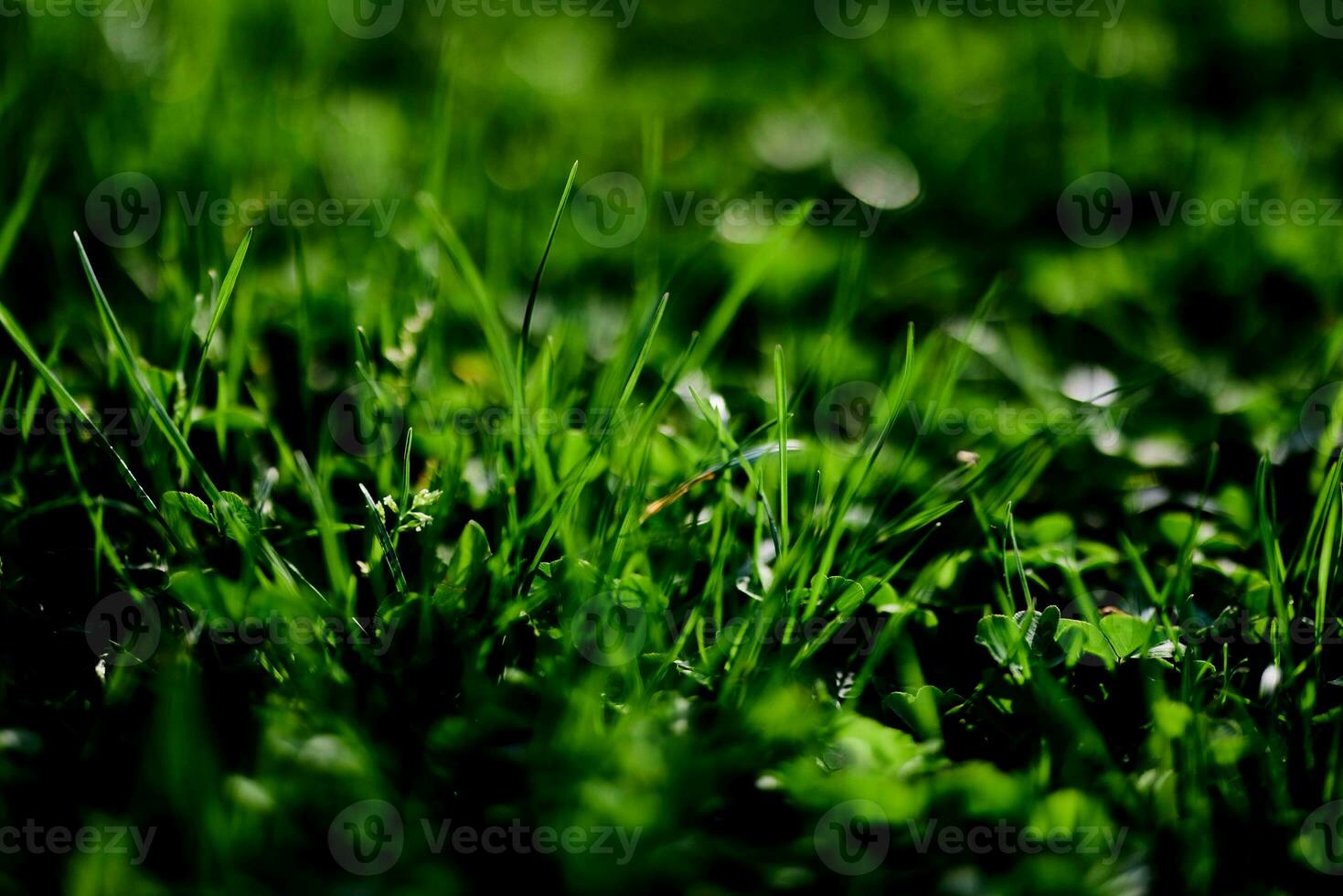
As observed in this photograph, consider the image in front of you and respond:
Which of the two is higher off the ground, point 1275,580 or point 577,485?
point 1275,580

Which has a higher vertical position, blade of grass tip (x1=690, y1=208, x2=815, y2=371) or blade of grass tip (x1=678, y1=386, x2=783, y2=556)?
blade of grass tip (x1=690, y1=208, x2=815, y2=371)

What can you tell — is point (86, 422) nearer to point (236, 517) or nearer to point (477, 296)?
point (236, 517)

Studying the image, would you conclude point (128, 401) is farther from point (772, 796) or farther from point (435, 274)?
point (772, 796)

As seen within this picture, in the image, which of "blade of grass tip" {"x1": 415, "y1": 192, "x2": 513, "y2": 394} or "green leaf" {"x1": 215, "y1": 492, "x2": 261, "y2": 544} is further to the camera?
"blade of grass tip" {"x1": 415, "y1": 192, "x2": 513, "y2": 394}

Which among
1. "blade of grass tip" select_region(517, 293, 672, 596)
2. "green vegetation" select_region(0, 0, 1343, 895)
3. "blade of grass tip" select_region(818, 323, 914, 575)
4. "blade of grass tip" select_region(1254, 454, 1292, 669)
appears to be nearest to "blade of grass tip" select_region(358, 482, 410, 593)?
"green vegetation" select_region(0, 0, 1343, 895)

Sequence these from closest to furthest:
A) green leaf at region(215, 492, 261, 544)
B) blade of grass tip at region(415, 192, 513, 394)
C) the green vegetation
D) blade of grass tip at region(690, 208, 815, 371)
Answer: the green vegetation < green leaf at region(215, 492, 261, 544) < blade of grass tip at region(415, 192, 513, 394) < blade of grass tip at region(690, 208, 815, 371)

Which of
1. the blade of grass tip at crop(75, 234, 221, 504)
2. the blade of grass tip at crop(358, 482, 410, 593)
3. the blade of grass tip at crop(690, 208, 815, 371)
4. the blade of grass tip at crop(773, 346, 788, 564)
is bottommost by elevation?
the blade of grass tip at crop(358, 482, 410, 593)

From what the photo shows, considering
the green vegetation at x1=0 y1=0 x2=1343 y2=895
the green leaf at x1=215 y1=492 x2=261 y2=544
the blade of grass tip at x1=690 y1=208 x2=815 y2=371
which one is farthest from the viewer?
the blade of grass tip at x1=690 y1=208 x2=815 y2=371

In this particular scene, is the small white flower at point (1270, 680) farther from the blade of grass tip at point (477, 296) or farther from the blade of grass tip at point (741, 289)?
the blade of grass tip at point (477, 296)

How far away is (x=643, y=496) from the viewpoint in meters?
1.43

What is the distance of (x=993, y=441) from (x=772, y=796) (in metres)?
0.85

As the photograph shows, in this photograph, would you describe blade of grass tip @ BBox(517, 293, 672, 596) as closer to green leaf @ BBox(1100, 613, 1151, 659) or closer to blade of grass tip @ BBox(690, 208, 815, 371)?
blade of grass tip @ BBox(690, 208, 815, 371)

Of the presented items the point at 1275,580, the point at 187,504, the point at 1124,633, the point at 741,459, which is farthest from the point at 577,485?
the point at 1275,580

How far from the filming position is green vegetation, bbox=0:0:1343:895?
1.14 metres
